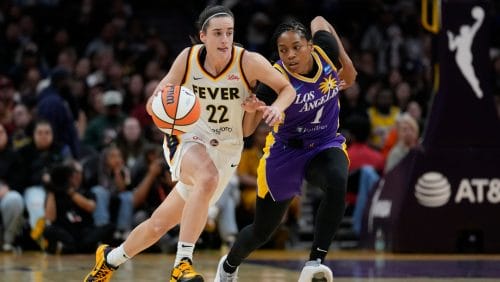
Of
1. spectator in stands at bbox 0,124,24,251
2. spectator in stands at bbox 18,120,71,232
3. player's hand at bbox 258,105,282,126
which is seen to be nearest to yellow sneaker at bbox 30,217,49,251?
spectator in stands at bbox 18,120,71,232

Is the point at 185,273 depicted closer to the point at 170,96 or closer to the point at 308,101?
the point at 170,96

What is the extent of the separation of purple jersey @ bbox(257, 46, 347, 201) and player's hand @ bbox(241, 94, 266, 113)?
50cm

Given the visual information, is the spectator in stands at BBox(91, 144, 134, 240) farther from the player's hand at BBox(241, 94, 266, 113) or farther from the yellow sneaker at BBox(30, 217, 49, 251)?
the player's hand at BBox(241, 94, 266, 113)

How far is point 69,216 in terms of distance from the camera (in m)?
12.2

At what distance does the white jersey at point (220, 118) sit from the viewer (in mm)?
7477

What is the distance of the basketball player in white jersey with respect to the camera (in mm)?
7367

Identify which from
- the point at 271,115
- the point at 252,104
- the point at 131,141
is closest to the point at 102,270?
the point at 252,104

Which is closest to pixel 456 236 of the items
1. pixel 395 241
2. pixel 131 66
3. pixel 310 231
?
pixel 395 241

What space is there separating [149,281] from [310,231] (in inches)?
219

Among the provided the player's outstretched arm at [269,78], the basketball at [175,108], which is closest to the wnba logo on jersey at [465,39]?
the player's outstretched arm at [269,78]

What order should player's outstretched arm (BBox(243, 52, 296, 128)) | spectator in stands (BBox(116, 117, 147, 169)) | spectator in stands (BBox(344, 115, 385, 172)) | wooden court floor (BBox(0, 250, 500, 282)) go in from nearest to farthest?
1. player's outstretched arm (BBox(243, 52, 296, 128))
2. wooden court floor (BBox(0, 250, 500, 282))
3. spectator in stands (BBox(116, 117, 147, 169))
4. spectator in stands (BBox(344, 115, 385, 172))

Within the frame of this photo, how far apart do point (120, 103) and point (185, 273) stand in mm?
7362

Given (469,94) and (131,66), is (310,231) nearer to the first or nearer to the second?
(469,94)

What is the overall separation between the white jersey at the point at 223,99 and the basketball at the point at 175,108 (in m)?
0.22
